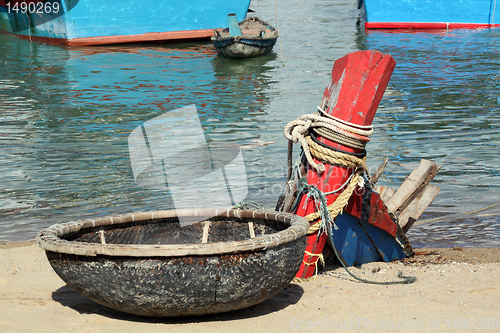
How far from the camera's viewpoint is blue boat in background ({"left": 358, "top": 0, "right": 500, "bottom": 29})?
25703 mm

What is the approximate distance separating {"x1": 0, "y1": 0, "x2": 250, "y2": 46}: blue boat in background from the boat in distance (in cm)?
306

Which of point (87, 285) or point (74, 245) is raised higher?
point (74, 245)

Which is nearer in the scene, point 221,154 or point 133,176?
point 133,176

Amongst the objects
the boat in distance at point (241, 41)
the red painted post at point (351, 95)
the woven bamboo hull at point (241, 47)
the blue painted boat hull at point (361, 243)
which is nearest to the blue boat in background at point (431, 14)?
the boat in distance at point (241, 41)

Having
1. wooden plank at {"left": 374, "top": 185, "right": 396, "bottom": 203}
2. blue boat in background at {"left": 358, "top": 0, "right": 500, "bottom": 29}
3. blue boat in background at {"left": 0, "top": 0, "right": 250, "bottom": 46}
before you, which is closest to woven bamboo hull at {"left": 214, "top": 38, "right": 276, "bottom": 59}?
blue boat in background at {"left": 0, "top": 0, "right": 250, "bottom": 46}

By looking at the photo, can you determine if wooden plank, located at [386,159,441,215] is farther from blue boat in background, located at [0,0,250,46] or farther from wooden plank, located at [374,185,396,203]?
blue boat in background, located at [0,0,250,46]

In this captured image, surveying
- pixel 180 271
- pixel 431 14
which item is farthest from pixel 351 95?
pixel 431 14

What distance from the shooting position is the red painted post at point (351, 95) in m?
3.52

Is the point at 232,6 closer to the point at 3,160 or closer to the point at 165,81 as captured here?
the point at 165,81

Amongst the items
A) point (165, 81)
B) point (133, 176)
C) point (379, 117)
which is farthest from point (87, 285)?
point (165, 81)

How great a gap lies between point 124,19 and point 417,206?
66.6 ft

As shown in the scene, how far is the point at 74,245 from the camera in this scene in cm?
288

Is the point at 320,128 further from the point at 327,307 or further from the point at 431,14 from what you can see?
the point at 431,14

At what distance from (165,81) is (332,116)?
1267cm
